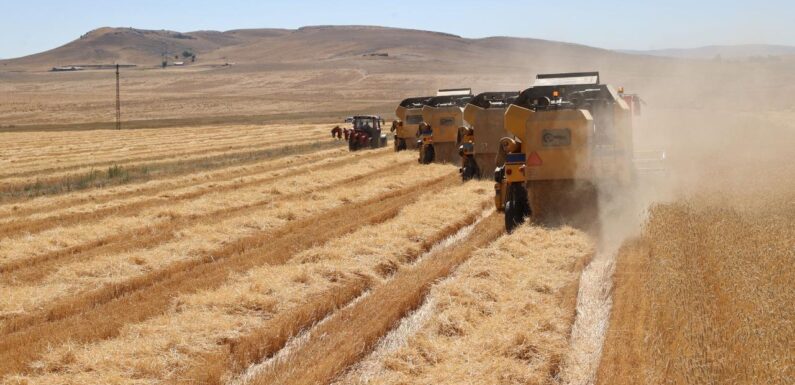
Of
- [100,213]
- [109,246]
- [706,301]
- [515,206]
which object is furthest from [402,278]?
[100,213]

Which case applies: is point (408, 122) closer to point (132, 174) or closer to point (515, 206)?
point (132, 174)

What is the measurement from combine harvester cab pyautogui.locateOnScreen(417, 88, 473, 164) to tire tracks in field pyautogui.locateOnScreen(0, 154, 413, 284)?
8.98m

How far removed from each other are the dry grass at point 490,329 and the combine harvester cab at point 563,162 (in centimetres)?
276

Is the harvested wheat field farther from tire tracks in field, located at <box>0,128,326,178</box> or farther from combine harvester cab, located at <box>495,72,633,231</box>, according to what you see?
tire tracks in field, located at <box>0,128,326,178</box>

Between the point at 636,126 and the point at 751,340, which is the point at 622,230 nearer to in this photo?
the point at 751,340

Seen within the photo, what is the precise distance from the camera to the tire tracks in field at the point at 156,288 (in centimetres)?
862

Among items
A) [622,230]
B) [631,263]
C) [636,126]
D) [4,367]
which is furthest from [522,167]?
[636,126]

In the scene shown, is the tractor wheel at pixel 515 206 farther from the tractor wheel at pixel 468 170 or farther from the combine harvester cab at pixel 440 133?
the combine harvester cab at pixel 440 133

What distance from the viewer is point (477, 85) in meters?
119

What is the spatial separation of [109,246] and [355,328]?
6.54 metres

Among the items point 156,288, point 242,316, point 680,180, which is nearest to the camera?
point 242,316

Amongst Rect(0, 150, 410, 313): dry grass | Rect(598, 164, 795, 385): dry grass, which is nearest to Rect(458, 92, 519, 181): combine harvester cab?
Rect(0, 150, 410, 313): dry grass

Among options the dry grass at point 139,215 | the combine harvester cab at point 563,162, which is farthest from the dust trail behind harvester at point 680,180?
the dry grass at point 139,215

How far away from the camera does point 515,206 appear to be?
14.5m
